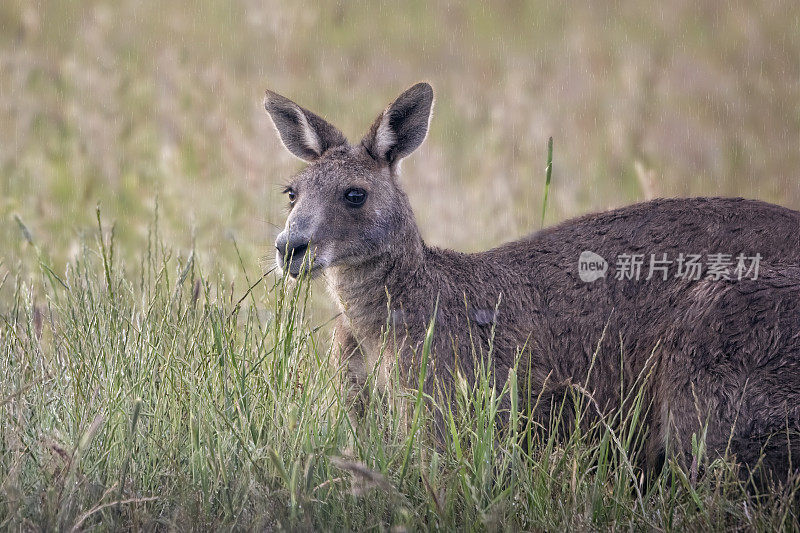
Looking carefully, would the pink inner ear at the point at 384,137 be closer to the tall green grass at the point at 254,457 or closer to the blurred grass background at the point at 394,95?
the tall green grass at the point at 254,457

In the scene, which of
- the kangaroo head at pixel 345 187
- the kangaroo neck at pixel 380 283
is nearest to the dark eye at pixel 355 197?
the kangaroo head at pixel 345 187

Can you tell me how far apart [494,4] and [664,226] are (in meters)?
9.11

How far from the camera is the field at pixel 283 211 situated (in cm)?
382

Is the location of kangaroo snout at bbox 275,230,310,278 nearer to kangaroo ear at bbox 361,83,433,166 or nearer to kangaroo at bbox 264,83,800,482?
kangaroo at bbox 264,83,800,482

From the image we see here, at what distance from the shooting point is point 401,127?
5504 millimetres

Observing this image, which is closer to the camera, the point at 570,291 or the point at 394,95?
the point at 570,291

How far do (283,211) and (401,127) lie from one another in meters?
0.87

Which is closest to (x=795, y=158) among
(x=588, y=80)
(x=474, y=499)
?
(x=588, y=80)

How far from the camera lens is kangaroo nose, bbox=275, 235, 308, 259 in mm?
4896

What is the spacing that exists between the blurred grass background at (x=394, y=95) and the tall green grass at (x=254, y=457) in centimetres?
289

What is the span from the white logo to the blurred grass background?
167 centimetres

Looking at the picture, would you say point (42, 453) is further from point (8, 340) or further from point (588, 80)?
point (588, 80)

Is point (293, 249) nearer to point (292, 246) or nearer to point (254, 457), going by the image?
point (292, 246)

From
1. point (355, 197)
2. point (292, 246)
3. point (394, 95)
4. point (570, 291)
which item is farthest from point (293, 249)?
point (394, 95)
